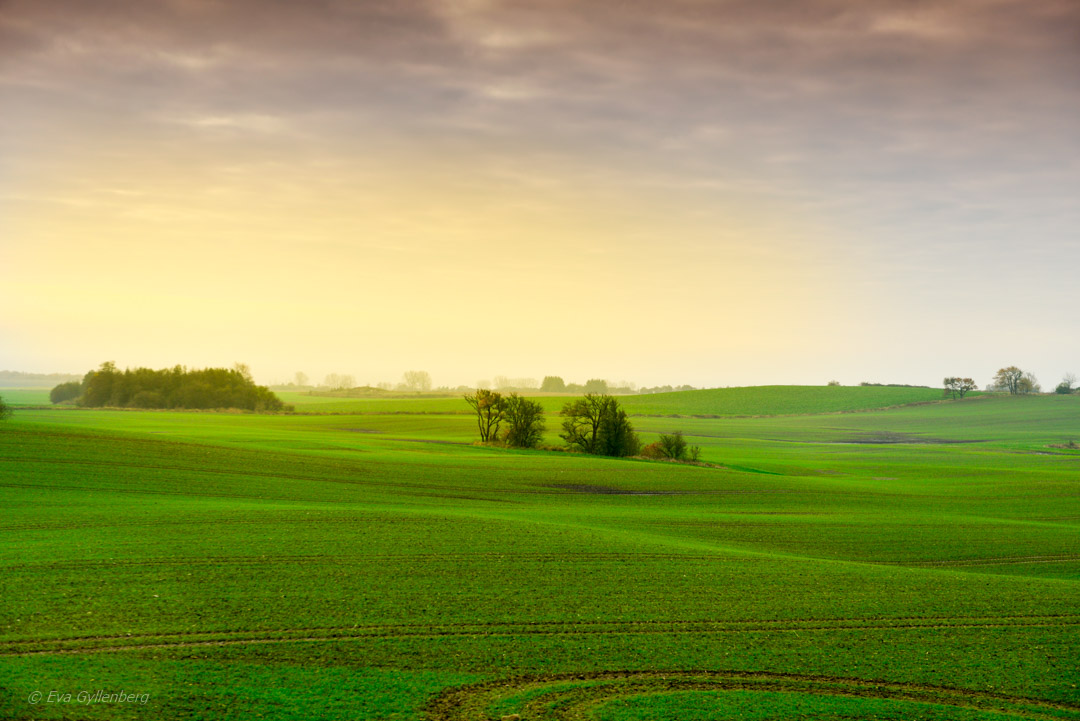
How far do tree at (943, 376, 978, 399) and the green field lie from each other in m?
143

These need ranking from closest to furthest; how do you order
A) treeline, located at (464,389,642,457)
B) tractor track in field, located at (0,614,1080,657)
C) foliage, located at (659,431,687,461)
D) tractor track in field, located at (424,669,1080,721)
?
1. tractor track in field, located at (424,669,1080,721)
2. tractor track in field, located at (0,614,1080,657)
3. foliage, located at (659,431,687,461)
4. treeline, located at (464,389,642,457)

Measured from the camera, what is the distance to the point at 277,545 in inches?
731

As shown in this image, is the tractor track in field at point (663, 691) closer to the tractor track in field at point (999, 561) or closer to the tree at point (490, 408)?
the tractor track in field at point (999, 561)

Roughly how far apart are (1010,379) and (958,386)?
1546cm

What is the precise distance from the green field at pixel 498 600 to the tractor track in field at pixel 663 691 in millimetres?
47

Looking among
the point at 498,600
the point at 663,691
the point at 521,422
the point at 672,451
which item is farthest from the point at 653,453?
the point at 663,691

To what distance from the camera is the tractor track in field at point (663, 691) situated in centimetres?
1005

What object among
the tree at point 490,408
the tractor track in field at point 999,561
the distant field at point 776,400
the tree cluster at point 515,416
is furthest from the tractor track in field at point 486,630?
the distant field at point 776,400

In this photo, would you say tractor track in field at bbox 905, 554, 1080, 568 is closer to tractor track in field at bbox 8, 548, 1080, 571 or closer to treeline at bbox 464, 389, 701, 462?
tractor track in field at bbox 8, 548, 1080, 571

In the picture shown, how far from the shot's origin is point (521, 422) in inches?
2451

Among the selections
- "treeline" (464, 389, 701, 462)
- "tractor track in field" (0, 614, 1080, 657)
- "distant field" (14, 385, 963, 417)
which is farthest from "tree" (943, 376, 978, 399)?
"tractor track in field" (0, 614, 1080, 657)

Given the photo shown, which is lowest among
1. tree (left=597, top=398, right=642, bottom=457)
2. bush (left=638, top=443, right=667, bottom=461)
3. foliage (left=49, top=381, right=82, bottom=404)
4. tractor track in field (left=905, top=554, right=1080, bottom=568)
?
tractor track in field (left=905, top=554, right=1080, bottom=568)

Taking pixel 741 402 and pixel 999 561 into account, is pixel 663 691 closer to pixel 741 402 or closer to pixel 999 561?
pixel 999 561

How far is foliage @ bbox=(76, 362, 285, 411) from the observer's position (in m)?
110
